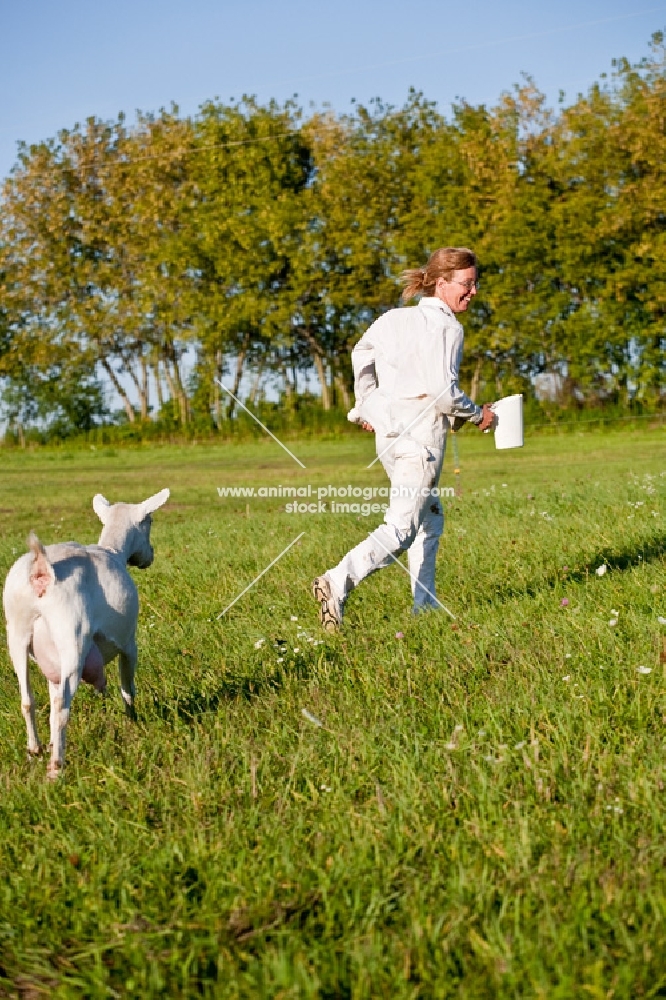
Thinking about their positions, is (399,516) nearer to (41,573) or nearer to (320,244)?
(41,573)

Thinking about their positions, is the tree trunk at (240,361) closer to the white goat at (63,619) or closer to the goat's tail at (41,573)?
the white goat at (63,619)

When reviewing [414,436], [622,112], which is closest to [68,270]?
[622,112]

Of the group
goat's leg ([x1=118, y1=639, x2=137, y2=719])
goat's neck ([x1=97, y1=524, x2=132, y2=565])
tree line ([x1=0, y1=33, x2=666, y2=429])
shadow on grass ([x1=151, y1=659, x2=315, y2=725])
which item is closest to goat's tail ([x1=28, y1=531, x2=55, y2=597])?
goat's leg ([x1=118, y1=639, x2=137, y2=719])

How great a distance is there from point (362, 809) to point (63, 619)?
4.17ft

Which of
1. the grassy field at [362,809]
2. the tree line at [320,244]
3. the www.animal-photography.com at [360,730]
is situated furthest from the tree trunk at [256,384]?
the grassy field at [362,809]

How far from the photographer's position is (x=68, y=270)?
44.5 meters

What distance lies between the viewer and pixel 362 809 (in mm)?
3590

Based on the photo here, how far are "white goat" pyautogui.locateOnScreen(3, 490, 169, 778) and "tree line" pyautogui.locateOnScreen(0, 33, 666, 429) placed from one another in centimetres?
3137

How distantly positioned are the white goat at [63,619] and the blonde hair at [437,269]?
2854 mm

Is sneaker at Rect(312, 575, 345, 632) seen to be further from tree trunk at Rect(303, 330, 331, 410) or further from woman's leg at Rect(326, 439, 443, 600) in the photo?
tree trunk at Rect(303, 330, 331, 410)

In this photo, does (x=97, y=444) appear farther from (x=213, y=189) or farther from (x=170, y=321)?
(x=213, y=189)

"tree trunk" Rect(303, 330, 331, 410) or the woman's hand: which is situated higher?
"tree trunk" Rect(303, 330, 331, 410)

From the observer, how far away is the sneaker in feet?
20.5

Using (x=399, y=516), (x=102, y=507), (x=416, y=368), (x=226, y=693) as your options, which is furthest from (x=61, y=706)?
(x=416, y=368)
